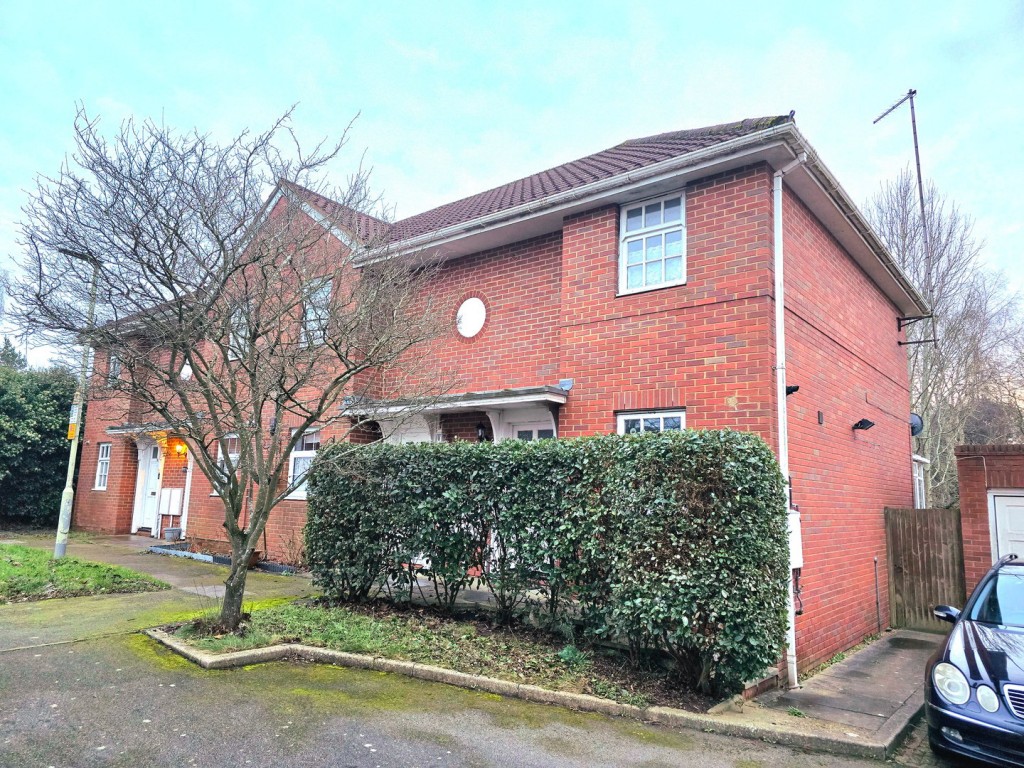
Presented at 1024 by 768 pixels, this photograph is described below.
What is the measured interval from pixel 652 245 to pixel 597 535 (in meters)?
4.08

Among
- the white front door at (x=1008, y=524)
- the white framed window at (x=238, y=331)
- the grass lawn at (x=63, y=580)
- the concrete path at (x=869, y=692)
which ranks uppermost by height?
the white framed window at (x=238, y=331)

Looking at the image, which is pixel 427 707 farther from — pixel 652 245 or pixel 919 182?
pixel 919 182

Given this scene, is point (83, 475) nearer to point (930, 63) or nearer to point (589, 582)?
point (589, 582)

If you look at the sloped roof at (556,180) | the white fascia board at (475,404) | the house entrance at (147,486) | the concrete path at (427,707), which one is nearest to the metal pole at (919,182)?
the sloped roof at (556,180)

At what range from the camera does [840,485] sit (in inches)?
324

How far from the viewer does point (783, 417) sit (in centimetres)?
663

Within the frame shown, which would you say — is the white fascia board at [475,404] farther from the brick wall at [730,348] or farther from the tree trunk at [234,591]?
the tree trunk at [234,591]

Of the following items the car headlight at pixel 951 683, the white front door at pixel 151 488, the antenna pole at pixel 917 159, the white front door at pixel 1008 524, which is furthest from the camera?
the antenna pole at pixel 917 159

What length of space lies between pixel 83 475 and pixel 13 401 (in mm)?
2706

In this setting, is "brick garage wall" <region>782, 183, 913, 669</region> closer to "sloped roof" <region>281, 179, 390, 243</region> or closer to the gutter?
the gutter

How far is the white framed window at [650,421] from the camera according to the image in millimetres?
7232

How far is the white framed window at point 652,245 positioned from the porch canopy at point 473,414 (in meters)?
1.80

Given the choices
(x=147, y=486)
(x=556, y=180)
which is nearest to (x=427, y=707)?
(x=556, y=180)

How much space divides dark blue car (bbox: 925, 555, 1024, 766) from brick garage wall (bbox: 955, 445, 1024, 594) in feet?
15.9
